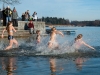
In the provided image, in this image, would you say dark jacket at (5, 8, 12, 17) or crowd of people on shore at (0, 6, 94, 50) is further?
dark jacket at (5, 8, 12, 17)

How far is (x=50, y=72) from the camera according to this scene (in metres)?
9.87

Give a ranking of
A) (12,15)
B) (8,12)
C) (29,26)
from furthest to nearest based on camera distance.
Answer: (12,15), (8,12), (29,26)

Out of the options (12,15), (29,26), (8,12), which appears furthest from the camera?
(12,15)

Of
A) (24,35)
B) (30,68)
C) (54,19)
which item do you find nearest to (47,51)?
(30,68)

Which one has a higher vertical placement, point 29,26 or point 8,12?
point 8,12

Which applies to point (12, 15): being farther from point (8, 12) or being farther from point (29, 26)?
point (29, 26)

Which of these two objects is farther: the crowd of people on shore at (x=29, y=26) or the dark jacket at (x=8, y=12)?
the dark jacket at (x=8, y=12)

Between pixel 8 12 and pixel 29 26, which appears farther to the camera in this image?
pixel 8 12

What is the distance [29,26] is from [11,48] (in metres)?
14.2

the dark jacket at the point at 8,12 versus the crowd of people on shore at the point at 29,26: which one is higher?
the dark jacket at the point at 8,12

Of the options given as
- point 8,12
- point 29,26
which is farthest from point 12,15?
point 29,26

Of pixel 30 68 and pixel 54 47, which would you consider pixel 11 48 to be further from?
pixel 30 68

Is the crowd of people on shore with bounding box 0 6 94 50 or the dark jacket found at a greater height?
the dark jacket

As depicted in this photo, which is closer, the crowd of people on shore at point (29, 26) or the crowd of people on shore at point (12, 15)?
the crowd of people on shore at point (29, 26)
